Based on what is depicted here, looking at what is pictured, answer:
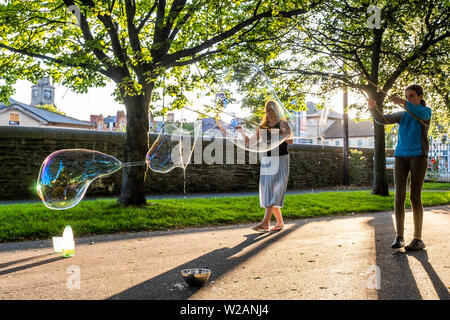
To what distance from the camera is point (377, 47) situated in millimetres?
14266

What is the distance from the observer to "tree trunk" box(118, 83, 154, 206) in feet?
32.9

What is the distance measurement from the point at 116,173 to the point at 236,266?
10.1 m

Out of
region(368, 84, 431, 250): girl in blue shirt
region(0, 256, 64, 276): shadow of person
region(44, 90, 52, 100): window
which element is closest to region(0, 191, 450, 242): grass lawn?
region(0, 256, 64, 276): shadow of person

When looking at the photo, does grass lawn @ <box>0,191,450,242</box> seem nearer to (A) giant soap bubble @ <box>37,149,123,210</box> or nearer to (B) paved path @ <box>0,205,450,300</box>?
(B) paved path @ <box>0,205,450,300</box>

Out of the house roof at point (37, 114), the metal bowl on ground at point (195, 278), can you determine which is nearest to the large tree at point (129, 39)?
the metal bowl on ground at point (195, 278)

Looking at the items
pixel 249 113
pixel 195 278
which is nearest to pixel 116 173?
pixel 249 113

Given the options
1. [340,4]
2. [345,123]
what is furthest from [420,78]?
[345,123]

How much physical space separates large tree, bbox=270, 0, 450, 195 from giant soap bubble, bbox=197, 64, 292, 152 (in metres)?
6.38

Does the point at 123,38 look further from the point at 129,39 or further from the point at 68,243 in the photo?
the point at 68,243

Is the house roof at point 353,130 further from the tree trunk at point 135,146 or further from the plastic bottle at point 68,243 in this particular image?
the plastic bottle at point 68,243

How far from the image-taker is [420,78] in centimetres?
1574
